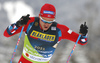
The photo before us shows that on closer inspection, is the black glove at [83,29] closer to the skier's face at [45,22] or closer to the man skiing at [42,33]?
the man skiing at [42,33]

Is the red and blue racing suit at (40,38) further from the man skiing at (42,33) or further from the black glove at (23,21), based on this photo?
the black glove at (23,21)

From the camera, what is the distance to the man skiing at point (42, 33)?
10.3ft

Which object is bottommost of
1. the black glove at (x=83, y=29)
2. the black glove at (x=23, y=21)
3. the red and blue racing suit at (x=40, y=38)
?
the red and blue racing suit at (x=40, y=38)

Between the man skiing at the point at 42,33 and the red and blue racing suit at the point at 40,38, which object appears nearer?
the man skiing at the point at 42,33

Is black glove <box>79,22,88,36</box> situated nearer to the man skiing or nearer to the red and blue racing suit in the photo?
the man skiing

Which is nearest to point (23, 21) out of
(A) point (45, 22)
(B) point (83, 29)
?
(A) point (45, 22)

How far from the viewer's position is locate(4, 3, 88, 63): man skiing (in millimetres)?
3125

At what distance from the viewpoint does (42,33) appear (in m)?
3.29

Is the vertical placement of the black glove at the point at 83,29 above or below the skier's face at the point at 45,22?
below

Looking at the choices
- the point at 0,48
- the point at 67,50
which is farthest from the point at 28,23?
the point at 0,48

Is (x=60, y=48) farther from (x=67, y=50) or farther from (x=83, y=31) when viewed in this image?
(x=83, y=31)

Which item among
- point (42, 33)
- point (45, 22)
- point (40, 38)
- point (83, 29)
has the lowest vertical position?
point (40, 38)

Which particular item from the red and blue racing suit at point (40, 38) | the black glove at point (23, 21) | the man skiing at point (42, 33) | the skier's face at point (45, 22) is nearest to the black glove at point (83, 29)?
the man skiing at point (42, 33)

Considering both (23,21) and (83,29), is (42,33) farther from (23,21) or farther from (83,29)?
(83,29)
